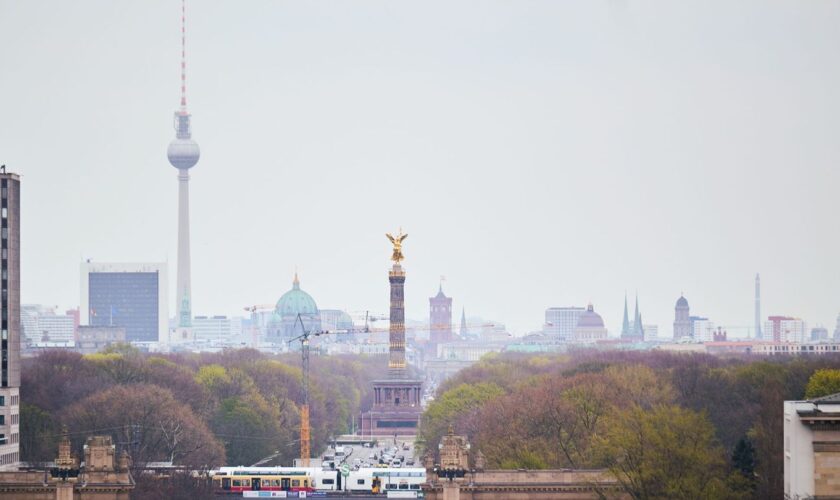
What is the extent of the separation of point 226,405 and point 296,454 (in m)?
6.39

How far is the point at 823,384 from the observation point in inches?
5384

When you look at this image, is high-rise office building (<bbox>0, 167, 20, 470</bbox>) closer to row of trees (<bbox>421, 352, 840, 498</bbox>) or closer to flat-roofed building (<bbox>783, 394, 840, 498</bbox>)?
row of trees (<bbox>421, 352, 840, 498</bbox>)

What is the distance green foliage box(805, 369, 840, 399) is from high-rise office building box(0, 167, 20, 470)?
44.1 meters

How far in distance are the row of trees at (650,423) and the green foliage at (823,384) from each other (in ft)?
0.43

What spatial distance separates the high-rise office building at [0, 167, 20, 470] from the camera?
13888cm

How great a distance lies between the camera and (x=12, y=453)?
139m

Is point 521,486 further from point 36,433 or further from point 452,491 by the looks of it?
point 36,433

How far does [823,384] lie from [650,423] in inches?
1470

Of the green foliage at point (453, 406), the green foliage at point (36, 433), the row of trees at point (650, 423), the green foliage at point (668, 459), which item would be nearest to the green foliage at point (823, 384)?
the row of trees at point (650, 423)

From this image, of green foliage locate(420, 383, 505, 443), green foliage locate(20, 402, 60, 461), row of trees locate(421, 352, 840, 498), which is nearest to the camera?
row of trees locate(421, 352, 840, 498)

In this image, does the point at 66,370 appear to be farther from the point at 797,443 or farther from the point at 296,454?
the point at 797,443

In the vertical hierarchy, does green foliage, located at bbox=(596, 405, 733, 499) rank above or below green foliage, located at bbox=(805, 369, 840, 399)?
below

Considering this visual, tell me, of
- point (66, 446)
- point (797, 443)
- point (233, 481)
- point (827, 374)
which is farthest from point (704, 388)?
point (797, 443)

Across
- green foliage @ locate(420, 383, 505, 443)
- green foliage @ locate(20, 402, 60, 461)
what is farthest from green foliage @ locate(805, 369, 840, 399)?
green foliage @ locate(20, 402, 60, 461)
